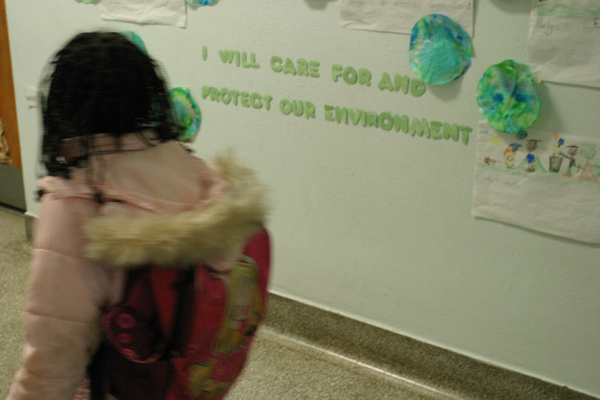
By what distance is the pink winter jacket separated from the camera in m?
0.86

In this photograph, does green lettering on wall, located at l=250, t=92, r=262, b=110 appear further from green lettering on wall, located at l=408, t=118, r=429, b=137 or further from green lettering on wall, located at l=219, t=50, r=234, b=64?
green lettering on wall, located at l=408, t=118, r=429, b=137

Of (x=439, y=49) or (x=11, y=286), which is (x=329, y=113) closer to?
(x=439, y=49)

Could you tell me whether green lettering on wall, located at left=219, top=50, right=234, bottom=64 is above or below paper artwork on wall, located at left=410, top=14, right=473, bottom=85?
below

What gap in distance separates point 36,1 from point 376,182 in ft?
5.40

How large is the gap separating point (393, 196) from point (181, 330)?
3.25 ft

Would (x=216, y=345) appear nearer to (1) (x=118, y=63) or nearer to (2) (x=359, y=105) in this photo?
(1) (x=118, y=63)

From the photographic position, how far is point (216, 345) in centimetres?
96

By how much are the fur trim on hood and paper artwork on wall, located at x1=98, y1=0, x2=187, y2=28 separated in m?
1.25

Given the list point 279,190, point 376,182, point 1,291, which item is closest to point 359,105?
point 376,182

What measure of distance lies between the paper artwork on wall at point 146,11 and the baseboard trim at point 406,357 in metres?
1.09

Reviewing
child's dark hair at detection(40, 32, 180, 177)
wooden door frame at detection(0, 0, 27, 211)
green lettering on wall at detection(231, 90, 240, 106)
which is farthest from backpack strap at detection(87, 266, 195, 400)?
wooden door frame at detection(0, 0, 27, 211)

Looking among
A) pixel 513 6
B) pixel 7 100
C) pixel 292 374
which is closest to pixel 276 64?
pixel 513 6

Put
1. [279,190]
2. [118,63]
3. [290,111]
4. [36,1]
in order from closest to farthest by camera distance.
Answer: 1. [118,63]
2. [290,111]
3. [279,190]
4. [36,1]

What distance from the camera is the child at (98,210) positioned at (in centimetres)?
86
